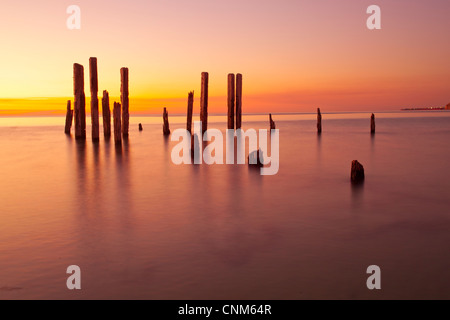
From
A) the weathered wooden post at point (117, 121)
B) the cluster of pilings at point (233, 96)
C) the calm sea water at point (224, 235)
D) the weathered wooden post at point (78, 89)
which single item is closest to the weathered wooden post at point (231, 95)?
the cluster of pilings at point (233, 96)

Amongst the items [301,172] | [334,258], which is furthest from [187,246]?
[301,172]

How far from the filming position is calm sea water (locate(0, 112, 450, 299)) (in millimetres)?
3830

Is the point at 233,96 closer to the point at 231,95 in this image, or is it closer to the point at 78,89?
the point at 231,95

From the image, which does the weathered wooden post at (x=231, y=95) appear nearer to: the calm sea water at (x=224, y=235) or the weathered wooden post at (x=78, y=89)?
the weathered wooden post at (x=78, y=89)

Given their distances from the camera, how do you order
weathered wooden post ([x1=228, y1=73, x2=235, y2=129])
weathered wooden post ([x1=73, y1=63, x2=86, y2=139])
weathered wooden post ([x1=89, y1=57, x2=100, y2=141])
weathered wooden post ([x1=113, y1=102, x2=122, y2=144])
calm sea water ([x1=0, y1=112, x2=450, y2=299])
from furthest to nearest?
weathered wooden post ([x1=228, y1=73, x2=235, y2=129])
weathered wooden post ([x1=113, y1=102, x2=122, y2=144])
weathered wooden post ([x1=73, y1=63, x2=86, y2=139])
weathered wooden post ([x1=89, y1=57, x2=100, y2=141])
calm sea water ([x1=0, y1=112, x2=450, y2=299])

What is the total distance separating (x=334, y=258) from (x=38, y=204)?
5.39 metres

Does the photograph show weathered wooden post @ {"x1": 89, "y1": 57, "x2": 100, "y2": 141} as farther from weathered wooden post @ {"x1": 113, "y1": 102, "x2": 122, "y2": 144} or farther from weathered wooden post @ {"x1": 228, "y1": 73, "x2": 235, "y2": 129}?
weathered wooden post @ {"x1": 228, "y1": 73, "x2": 235, "y2": 129}

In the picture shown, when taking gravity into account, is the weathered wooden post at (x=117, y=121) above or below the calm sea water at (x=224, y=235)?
above

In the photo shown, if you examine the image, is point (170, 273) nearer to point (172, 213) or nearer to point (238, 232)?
point (238, 232)

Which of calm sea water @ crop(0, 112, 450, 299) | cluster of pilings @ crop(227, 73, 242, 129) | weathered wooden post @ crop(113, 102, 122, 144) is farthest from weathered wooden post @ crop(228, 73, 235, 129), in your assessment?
calm sea water @ crop(0, 112, 450, 299)

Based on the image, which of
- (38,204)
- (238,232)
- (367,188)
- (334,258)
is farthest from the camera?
(367,188)

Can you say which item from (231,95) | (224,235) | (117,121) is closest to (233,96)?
(231,95)

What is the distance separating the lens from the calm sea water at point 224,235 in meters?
3.83
